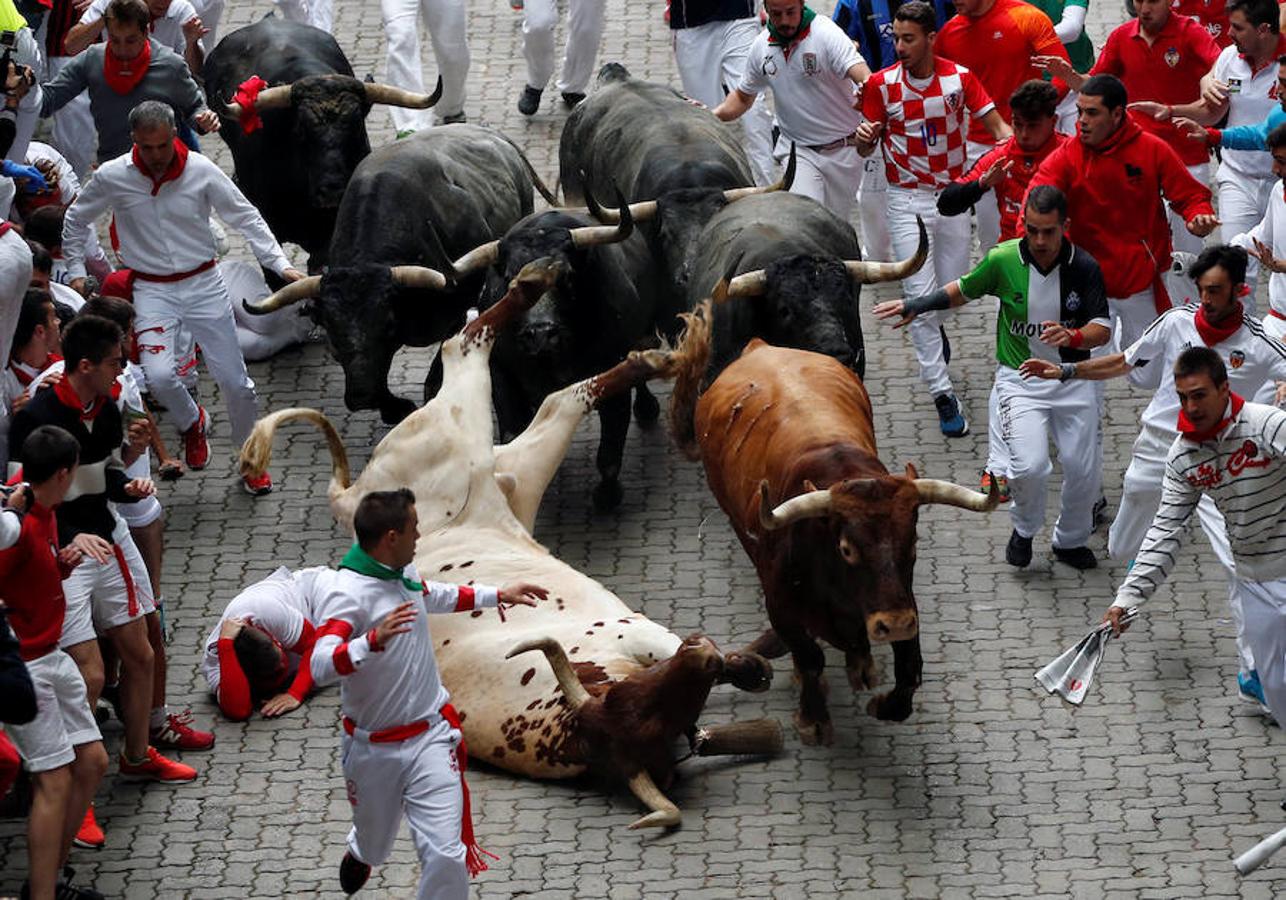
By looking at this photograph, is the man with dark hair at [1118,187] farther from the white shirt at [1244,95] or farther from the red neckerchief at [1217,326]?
the white shirt at [1244,95]

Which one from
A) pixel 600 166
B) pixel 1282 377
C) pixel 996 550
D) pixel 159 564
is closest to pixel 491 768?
pixel 159 564

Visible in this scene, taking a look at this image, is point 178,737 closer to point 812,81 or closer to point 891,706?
point 891,706

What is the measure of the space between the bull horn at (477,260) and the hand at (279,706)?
2.95 meters

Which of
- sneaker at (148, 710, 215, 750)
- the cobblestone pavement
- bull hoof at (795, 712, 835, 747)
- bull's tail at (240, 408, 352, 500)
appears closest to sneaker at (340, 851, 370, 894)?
the cobblestone pavement

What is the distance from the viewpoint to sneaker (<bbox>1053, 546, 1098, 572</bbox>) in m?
11.7

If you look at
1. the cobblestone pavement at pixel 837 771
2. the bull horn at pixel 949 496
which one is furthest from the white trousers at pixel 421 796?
the bull horn at pixel 949 496

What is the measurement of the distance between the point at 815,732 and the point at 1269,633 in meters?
2.07

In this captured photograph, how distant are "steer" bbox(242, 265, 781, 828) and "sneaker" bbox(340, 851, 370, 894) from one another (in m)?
1.23

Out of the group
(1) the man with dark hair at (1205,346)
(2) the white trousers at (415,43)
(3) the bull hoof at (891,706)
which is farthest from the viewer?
(2) the white trousers at (415,43)

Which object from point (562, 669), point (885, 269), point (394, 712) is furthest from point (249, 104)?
point (394, 712)

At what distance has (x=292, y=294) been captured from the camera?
1266 centimetres

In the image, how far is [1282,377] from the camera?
10656mm

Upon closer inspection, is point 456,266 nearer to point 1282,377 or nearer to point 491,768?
point 491,768

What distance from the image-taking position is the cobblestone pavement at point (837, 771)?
30.3 ft
